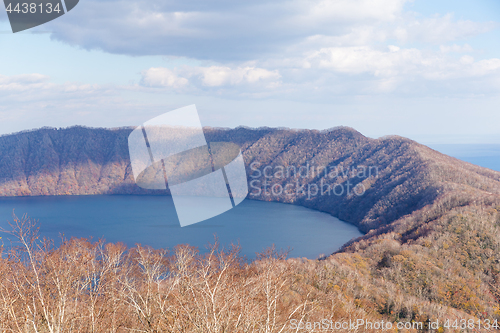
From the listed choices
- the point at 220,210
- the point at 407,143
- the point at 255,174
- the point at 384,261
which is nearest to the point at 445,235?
the point at 384,261

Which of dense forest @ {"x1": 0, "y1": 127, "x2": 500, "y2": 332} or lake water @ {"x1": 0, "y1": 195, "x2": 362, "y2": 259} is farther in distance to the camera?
lake water @ {"x1": 0, "y1": 195, "x2": 362, "y2": 259}

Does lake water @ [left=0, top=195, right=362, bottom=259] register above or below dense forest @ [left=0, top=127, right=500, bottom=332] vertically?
below

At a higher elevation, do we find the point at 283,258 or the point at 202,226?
the point at 283,258

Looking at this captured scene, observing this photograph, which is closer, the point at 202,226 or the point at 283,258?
the point at 283,258

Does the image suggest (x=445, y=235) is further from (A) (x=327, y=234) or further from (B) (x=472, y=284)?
(A) (x=327, y=234)

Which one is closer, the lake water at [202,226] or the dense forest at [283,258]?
the dense forest at [283,258]

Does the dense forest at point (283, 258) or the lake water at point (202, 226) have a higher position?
the dense forest at point (283, 258)
